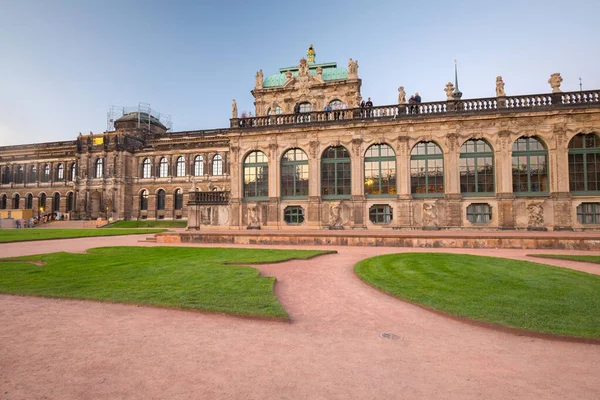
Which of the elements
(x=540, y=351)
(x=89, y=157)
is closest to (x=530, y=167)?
(x=540, y=351)

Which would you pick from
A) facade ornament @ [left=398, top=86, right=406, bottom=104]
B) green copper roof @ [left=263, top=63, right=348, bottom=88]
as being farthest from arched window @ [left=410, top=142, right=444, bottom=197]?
green copper roof @ [left=263, top=63, right=348, bottom=88]

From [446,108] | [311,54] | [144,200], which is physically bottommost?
[144,200]

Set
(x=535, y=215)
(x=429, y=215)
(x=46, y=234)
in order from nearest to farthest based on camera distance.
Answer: (x=535, y=215) < (x=429, y=215) < (x=46, y=234)

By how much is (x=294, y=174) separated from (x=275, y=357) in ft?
74.6

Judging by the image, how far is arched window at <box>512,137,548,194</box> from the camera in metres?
23.0

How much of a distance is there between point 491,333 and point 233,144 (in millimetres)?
25240

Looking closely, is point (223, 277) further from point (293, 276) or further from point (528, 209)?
point (528, 209)

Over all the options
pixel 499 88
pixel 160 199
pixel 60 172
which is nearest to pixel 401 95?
pixel 499 88

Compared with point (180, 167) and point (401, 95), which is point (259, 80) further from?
point (180, 167)

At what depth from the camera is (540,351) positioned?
4.76 m

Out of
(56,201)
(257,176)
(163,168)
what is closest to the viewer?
(257,176)

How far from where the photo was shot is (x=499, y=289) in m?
→ 7.79

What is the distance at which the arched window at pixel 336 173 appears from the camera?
2581 centimetres

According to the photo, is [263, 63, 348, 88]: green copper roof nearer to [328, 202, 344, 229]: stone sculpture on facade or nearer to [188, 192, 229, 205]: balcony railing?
[188, 192, 229, 205]: balcony railing
